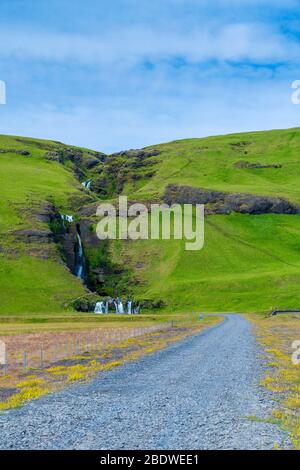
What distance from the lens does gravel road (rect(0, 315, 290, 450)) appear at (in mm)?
16219

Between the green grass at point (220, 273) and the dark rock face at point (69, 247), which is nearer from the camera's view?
the green grass at point (220, 273)

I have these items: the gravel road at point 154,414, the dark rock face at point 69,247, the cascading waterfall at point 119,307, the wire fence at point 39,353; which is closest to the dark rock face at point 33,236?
the dark rock face at point 69,247

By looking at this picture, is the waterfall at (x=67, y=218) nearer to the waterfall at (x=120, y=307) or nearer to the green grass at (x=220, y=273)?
the green grass at (x=220, y=273)

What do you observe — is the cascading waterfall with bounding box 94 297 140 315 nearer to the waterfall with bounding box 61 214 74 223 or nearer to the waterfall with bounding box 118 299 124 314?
the waterfall with bounding box 118 299 124 314

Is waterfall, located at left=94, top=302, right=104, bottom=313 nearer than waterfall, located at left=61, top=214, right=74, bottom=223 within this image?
Yes

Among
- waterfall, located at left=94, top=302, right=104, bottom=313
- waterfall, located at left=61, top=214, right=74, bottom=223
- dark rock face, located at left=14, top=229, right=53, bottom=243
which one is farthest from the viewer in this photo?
waterfall, located at left=61, top=214, right=74, bottom=223

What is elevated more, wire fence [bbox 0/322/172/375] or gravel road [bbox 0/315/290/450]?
gravel road [bbox 0/315/290/450]

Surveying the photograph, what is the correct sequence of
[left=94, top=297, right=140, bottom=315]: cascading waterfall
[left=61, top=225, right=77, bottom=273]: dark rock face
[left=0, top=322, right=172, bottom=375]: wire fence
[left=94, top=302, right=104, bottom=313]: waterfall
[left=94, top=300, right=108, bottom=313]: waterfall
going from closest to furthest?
[left=0, top=322, right=172, bottom=375]: wire fence
[left=94, top=302, right=104, bottom=313]: waterfall
[left=94, top=300, right=108, bottom=313]: waterfall
[left=94, top=297, right=140, bottom=315]: cascading waterfall
[left=61, top=225, right=77, bottom=273]: dark rock face

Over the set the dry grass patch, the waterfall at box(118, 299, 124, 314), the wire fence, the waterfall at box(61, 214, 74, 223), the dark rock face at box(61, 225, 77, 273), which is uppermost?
the waterfall at box(61, 214, 74, 223)

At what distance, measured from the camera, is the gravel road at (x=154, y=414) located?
16.2 m

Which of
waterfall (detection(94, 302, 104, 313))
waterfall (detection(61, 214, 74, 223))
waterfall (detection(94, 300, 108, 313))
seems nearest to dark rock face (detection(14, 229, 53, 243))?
waterfall (detection(61, 214, 74, 223))
